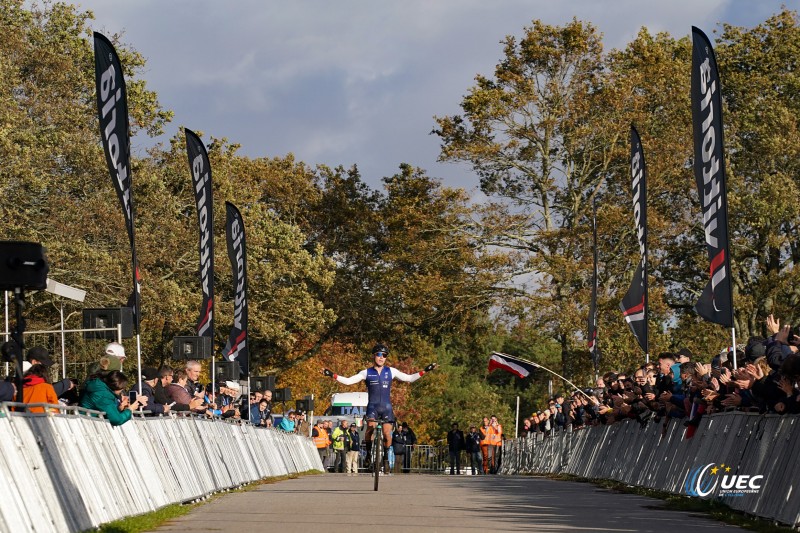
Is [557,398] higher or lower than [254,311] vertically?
lower

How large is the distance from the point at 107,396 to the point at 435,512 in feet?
11.1

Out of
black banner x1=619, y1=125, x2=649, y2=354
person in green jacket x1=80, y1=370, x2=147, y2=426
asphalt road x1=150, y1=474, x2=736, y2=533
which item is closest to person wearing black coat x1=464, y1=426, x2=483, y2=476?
black banner x1=619, y1=125, x2=649, y2=354

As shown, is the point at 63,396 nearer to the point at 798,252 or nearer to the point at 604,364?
the point at 604,364

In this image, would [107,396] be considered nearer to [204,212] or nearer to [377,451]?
[377,451]

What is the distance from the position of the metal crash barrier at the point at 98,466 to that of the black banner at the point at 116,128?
89.3 inches

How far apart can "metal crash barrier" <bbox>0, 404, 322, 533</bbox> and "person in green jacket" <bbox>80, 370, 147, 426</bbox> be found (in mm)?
119

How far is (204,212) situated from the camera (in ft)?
84.7

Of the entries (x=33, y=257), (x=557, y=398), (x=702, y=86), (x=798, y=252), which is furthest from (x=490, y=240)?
(x=33, y=257)

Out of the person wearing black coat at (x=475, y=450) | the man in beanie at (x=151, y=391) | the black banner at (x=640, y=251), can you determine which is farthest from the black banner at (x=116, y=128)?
the person wearing black coat at (x=475, y=450)

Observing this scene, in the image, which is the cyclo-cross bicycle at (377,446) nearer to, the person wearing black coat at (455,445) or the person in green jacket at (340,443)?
the person in green jacket at (340,443)

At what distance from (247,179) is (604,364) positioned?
14.2 m

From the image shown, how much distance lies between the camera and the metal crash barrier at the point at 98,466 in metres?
9.59

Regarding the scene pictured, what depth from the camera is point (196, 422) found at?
18.3 metres

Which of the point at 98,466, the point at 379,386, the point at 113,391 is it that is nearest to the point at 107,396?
the point at 113,391
